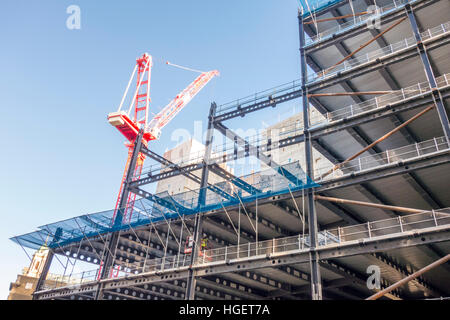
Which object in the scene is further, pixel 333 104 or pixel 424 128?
pixel 333 104

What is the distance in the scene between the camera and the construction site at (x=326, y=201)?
20.9m

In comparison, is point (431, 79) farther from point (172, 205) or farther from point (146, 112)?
point (146, 112)

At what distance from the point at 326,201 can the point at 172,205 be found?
11.5 m

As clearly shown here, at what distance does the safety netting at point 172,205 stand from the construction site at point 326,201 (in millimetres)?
106

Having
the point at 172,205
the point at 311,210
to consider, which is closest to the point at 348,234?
the point at 311,210

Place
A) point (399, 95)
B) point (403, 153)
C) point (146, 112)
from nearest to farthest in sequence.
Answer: point (403, 153)
point (399, 95)
point (146, 112)

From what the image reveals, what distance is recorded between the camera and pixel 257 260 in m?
21.4

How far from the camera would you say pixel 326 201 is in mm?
22453

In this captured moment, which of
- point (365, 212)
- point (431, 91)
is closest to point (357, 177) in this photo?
point (365, 212)

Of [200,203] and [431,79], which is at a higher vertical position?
[431,79]

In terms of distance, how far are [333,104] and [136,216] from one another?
18.4 metres
